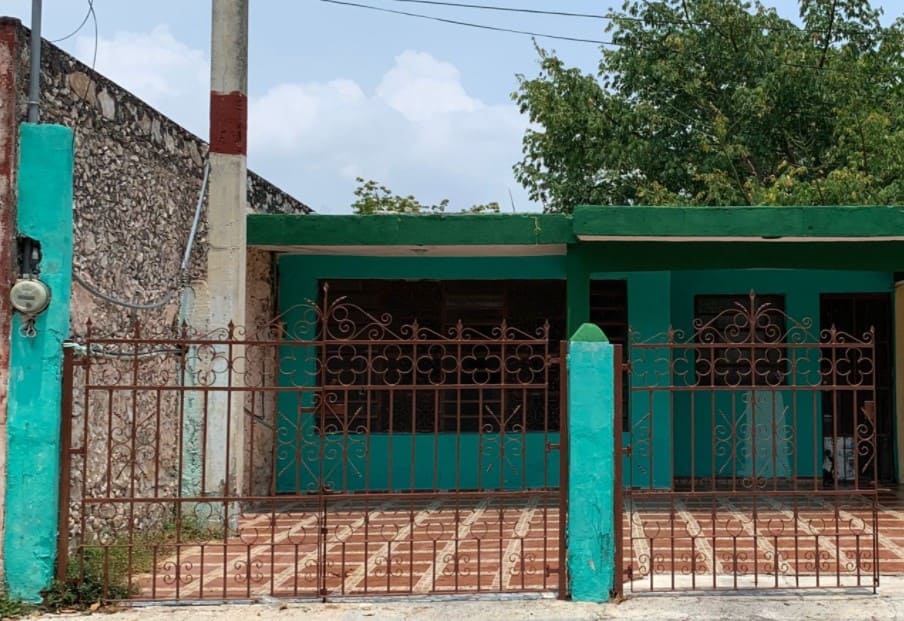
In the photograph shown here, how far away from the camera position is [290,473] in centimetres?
1073

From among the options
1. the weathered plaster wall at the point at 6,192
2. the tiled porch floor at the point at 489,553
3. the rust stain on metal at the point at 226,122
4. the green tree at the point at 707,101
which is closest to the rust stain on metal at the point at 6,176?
the weathered plaster wall at the point at 6,192

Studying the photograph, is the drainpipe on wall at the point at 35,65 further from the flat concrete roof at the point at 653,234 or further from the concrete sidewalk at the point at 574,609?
the flat concrete roof at the point at 653,234

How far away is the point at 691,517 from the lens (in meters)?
8.70

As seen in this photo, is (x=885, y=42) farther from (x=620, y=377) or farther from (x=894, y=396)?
(x=620, y=377)

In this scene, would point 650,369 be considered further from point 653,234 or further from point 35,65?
point 35,65

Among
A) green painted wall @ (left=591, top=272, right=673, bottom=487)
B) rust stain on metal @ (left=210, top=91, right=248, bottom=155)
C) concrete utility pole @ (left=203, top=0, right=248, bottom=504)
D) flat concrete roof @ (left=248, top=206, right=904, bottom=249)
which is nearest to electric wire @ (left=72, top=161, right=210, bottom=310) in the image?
concrete utility pole @ (left=203, top=0, right=248, bottom=504)

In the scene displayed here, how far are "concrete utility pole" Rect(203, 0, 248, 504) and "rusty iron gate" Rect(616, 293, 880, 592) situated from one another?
327 centimetres

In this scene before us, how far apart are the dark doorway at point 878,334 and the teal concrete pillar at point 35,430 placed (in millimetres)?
8836

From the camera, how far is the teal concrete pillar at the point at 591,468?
18.5ft

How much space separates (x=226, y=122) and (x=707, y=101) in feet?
39.0

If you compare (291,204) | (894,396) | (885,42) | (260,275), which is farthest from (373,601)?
(885,42)

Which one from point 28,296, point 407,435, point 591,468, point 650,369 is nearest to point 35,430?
point 28,296

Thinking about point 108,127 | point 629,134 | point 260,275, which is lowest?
point 260,275

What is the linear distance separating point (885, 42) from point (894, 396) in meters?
9.25
